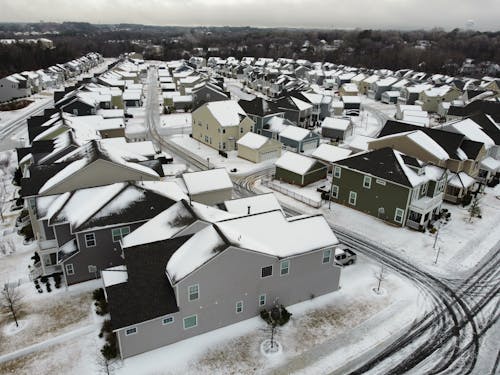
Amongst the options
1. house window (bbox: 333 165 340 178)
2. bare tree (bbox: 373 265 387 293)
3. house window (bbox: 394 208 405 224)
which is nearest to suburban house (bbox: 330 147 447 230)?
house window (bbox: 394 208 405 224)

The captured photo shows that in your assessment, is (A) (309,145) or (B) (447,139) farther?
(A) (309,145)

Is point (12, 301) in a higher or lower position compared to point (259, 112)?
lower

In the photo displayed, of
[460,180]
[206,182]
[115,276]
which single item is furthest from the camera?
[460,180]

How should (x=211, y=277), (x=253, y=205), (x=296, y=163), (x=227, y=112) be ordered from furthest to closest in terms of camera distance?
(x=227, y=112) → (x=296, y=163) → (x=253, y=205) → (x=211, y=277)

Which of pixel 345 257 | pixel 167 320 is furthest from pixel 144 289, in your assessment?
pixel 345 257

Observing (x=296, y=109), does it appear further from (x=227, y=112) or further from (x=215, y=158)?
(x=215, y=158)

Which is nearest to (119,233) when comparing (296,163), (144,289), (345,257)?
(144,289)

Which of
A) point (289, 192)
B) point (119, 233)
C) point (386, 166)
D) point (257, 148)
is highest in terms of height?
point (386, 166)

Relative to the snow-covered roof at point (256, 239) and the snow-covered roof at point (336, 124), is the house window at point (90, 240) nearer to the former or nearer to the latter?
the snow-covered roof at point (256, 239)
